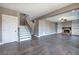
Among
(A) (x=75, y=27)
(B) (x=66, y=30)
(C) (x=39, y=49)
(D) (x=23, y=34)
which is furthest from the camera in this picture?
(B) (x=66, y=30)

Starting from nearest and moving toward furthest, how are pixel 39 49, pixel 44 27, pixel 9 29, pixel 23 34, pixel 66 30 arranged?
pixel 39 49 < pixel 9 29 < pixel 23 34 < pixel 44 27 < pixel 66 30

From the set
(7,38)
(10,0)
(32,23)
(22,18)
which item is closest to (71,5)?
(10,0)

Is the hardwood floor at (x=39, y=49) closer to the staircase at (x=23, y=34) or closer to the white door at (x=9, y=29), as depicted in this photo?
the white door at (x=9, y=29)

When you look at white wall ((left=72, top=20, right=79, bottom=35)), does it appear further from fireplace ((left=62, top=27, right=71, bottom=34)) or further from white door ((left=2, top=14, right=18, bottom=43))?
white door ((left=2, top=14, right=18, bottom=43))

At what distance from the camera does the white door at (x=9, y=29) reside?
5.32m

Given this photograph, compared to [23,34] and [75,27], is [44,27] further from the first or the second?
[75,27]

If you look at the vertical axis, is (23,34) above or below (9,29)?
below

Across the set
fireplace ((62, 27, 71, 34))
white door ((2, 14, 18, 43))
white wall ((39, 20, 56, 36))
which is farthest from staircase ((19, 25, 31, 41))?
fireplace ((62, 27, 71, 34))

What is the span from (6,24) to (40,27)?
15.9 ft

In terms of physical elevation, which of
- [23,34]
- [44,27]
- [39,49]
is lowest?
[39,49]

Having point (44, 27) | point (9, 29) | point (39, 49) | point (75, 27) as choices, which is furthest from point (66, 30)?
point (39, 49)

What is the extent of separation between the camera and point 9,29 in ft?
18.7

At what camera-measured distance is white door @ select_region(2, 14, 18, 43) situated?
532 cm

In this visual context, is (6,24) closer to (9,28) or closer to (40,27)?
(9,28)
